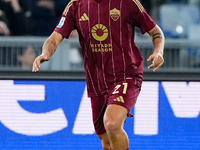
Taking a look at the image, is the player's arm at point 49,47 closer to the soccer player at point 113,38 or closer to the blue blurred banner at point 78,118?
the soccer player at point 113,38

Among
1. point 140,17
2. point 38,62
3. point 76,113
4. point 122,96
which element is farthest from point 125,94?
point 76,113

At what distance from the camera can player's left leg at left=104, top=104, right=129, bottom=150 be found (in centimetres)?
372

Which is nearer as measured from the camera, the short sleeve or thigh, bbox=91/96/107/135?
the short sleeve

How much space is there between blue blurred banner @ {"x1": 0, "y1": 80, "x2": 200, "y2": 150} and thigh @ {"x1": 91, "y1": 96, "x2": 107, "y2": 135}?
23.4 inches

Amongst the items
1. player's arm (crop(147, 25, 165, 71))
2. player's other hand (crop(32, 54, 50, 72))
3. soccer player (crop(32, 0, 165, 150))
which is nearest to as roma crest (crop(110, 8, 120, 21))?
soccer player (crop(32, 0, 165, 150))

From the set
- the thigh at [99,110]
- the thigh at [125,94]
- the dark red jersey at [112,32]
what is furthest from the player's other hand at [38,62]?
the thigh at [99,110]

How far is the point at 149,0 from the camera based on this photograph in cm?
690

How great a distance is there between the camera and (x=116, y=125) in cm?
371

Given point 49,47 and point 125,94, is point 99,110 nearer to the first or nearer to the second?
point 125,94

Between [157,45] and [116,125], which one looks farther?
[157,45]

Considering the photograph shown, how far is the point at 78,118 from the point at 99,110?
2.41 ft

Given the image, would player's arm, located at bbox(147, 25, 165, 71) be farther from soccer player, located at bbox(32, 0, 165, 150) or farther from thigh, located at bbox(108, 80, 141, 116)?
thigh, located at bbox(108, 80, 141, 116)

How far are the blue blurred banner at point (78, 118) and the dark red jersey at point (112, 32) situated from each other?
100 cm

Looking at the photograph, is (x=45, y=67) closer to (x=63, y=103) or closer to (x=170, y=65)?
(x=63, y=103)
